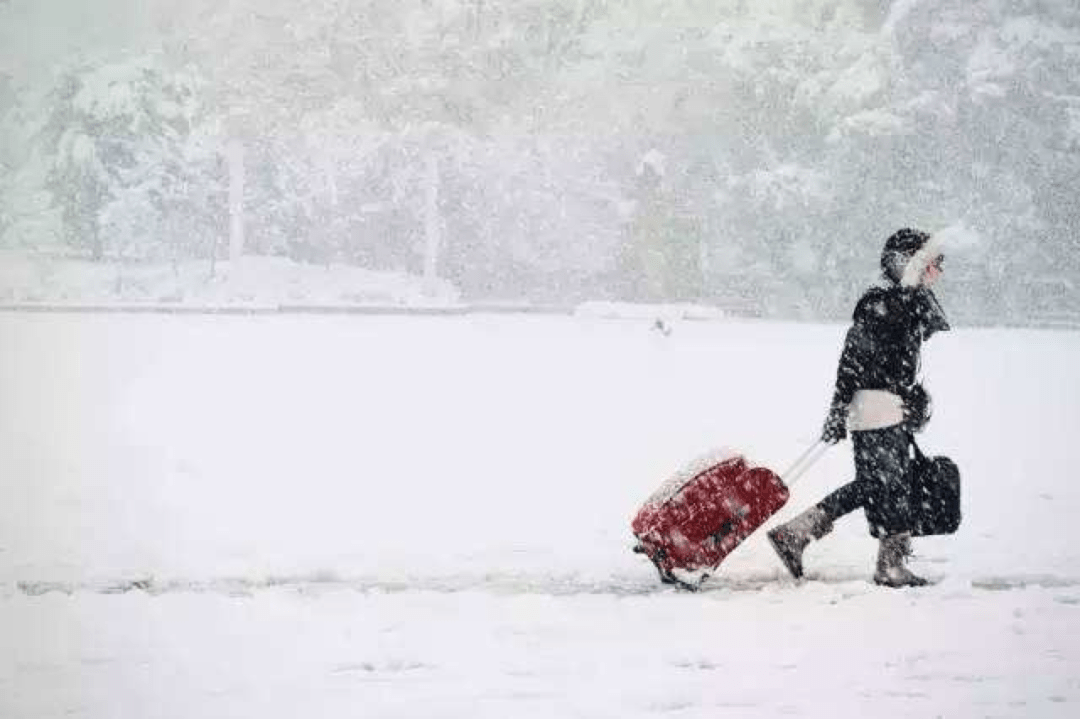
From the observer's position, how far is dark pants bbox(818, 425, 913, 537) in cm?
679

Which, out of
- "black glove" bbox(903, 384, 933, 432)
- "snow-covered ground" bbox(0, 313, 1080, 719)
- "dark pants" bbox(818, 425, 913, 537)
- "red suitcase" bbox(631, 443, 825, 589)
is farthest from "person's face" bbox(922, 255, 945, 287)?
"snow-covered ground" bbox(0, 313, 1080, 719)

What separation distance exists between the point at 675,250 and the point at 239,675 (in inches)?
1200

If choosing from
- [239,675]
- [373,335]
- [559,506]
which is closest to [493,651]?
[239,675]

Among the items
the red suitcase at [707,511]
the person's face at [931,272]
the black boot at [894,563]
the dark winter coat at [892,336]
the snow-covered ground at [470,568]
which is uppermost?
the person's face at [931,272]

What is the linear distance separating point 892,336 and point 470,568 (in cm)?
232

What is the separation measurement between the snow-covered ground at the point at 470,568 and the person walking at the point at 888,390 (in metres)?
0.38

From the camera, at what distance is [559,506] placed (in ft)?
31.7

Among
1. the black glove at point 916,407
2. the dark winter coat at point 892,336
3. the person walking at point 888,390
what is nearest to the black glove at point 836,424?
the person walking at point 888,390

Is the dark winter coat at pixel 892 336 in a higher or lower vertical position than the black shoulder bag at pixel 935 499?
higher

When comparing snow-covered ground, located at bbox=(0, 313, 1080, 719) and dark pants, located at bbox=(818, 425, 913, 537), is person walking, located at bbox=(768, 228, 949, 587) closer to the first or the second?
dark pants, located at bbox=(818, 425, 913, 537)

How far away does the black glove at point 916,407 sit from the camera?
6758 millimetres

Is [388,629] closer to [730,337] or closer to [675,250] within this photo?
[730,337]

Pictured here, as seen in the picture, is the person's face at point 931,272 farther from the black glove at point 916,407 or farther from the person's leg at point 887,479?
the person's leg at point 887,479

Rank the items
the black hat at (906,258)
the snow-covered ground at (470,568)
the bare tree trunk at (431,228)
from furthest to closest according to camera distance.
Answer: the bare tree trunk at (431,228) → the black hat at (906,258) → the snow-covered ground at (470,568)
